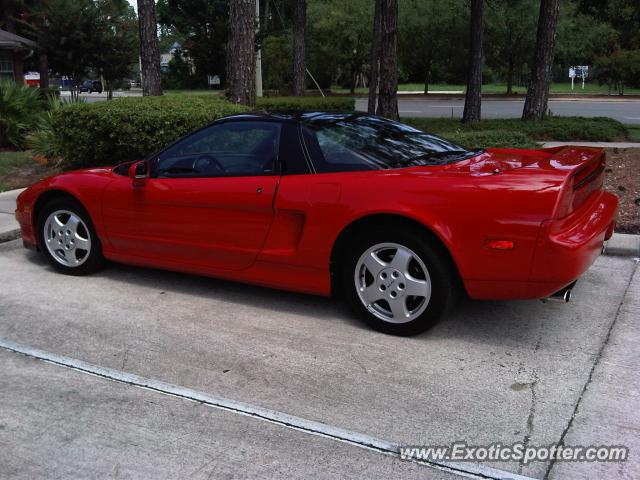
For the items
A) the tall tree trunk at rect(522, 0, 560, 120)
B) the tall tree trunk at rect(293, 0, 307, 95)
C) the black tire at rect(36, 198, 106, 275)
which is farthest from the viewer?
the tall tree trunk at rect(293, 0, 307, 95)

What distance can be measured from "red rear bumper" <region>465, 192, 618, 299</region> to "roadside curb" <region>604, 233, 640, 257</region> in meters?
2.12

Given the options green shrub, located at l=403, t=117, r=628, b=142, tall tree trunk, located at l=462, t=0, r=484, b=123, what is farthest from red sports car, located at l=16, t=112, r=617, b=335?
tall tree trunk, located at l=462, t=0, r=484, b=123

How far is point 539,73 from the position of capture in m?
14.1

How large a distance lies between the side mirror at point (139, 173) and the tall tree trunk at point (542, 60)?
35.4ft

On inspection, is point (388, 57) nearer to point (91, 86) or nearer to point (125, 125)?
point (125, 125)

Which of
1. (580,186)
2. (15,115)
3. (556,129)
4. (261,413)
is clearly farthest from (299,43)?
(261,413)

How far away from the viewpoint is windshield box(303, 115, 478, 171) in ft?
14.9

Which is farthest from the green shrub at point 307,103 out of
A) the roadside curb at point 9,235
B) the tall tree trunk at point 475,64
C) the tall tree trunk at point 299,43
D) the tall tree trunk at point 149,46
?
the roadside curb at point 9,235

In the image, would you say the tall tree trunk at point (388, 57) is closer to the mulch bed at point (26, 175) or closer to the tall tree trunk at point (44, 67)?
the mulch bed at point (26, 175)

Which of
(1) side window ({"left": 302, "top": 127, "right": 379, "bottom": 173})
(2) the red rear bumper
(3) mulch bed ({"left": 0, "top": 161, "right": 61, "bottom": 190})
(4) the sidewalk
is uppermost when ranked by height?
(1) side window ({"left": 302, "top": 127, "right": 379, "bottom": 173})

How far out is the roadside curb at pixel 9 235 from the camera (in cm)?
711

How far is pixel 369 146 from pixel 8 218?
5230 mm

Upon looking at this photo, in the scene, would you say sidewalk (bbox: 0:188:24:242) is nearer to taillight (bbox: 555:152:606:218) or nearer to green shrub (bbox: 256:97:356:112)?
taillight (bbox: 555:152:606:218)

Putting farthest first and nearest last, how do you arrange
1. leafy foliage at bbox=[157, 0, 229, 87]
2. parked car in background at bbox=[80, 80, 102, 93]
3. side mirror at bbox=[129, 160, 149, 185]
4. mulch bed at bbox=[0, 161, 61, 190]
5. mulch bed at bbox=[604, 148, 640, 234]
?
parked car in background at bbox=[80, 80, 102, 93]
leafy foliage at bbox=[157, 0, 229, 87]
mulch bed at bbox=[0, 161, 61, 190]
mulch bed at bbox=[604, 148, 640, 234]
side mirror at bbox=[129, 160, 149, 185]
